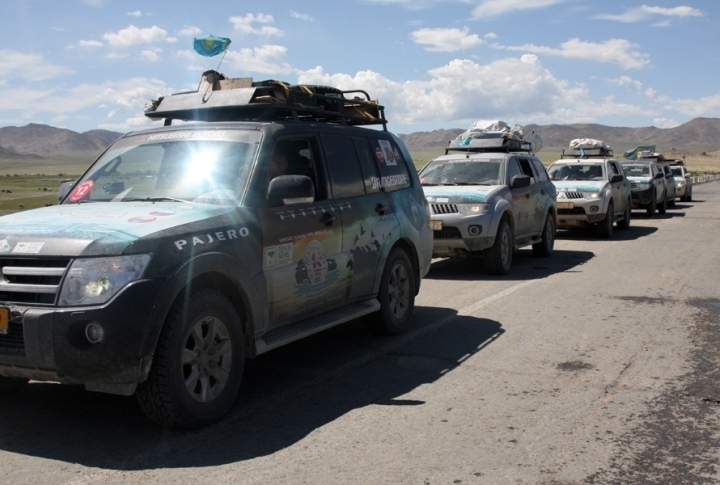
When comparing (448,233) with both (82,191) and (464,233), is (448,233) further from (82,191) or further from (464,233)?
(82,191)

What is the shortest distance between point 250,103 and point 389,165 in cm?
189

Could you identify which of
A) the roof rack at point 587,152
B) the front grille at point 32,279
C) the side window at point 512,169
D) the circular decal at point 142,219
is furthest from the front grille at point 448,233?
the roof rack at point 587,152

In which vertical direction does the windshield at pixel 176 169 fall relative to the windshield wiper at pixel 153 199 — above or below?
above

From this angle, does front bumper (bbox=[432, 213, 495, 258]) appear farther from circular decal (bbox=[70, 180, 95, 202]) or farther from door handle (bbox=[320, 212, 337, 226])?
circular decal (bbox=[70, 180, 95, 202])

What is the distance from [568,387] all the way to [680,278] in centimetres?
614

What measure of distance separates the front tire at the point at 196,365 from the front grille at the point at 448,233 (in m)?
6.61

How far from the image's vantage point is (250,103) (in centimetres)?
605

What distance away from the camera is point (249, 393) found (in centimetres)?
558

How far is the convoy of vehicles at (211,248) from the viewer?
14.1 feet

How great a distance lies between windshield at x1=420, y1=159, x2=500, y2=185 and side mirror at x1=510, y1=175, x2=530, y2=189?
27cm

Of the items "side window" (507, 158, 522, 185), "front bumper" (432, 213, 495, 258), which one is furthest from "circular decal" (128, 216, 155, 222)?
"side window" (507, 158, 522, 185)

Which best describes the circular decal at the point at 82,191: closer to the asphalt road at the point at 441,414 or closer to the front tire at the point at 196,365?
the asphalt road at the point at 441,414

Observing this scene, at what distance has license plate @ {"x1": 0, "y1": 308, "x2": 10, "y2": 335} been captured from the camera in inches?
170

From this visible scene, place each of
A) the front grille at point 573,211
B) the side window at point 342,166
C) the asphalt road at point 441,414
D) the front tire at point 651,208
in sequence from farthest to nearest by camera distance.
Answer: the front tire at point 651,208 < the front grille at point 573,211 < the side window at point 342,166 < the asphalt road at point 441,414
